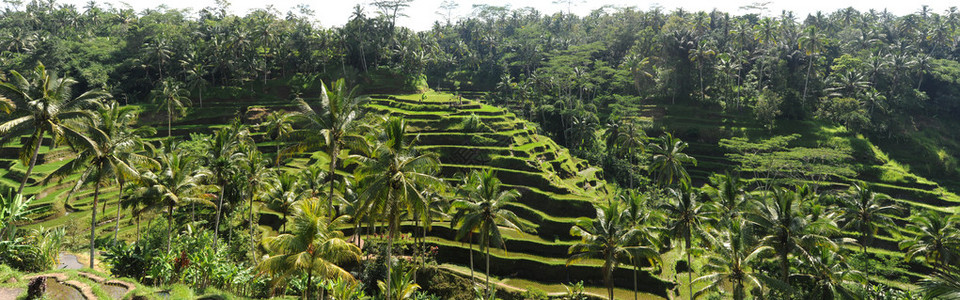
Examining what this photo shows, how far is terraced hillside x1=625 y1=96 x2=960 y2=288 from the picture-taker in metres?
47.1

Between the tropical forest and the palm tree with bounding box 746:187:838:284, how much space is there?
145mm

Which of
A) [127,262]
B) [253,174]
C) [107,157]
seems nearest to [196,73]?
[253,174]

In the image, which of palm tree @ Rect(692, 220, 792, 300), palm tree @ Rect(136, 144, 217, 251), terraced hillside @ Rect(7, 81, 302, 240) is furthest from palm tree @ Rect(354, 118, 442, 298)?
palm tree @ Rect(692, 220, 792, 300)

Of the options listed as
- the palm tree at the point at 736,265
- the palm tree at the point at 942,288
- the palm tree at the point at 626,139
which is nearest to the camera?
the palm tree at the point at 942,288

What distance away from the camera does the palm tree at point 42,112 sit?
1927 cm

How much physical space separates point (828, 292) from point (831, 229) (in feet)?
14.9

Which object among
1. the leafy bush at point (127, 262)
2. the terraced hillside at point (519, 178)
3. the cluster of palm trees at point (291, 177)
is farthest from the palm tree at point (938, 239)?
the leafy bush at point (127, 262)

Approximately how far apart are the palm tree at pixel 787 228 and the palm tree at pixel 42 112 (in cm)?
3707

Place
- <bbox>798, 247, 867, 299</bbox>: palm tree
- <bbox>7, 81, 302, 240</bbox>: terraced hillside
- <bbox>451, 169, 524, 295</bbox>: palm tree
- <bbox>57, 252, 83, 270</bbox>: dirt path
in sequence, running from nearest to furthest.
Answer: <bbox>57, 252, 83, 270</bbox>: dirt path, <bbox>451, 169, 524, 295</bbox>: palm tree, <bbox>798, 247, 867, 299</bbox>: palm tree, <bbox>7, 81, 302, 240</bbox>: terraced hillside

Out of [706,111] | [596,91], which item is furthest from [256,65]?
[706,111]

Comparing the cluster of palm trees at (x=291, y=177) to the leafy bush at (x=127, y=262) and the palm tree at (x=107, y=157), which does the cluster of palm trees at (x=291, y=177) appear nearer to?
the palm tree at (x=107, y=157)

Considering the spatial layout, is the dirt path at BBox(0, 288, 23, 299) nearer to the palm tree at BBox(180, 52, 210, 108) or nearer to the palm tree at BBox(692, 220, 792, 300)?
the palm tree at BBox(692, 220, 792, 300)

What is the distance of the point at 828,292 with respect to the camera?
29234 mm

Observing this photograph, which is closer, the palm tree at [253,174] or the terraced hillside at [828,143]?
the palm tree at [253,174]
